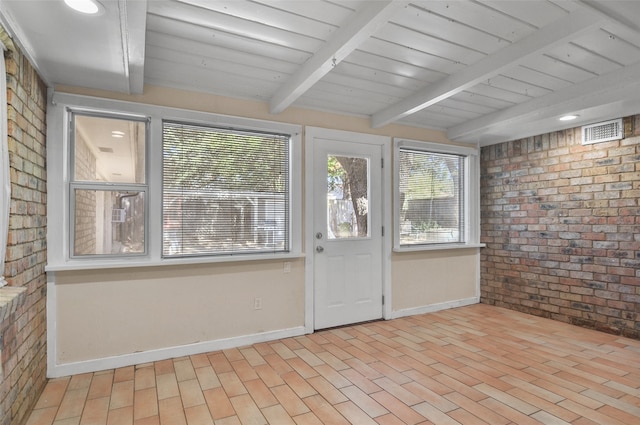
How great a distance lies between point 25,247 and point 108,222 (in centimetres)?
67

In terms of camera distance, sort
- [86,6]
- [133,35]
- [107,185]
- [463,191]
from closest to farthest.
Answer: [86,6]
[133,35]
[107,185]
[463,191]

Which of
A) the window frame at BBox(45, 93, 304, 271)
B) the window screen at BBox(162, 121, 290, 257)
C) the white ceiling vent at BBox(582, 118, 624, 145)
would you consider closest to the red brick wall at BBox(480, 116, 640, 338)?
the white ceiling vent at BBox(582, 118, 624, 145)

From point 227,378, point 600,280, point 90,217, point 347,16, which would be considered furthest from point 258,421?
point 600,280

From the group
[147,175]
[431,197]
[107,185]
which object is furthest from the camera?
[431,197]

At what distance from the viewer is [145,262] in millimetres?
2867

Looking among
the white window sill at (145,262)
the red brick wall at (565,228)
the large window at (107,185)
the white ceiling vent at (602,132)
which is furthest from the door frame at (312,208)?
the white ceiling vent at (602,132)

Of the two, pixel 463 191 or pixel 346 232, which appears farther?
pixel 463 191

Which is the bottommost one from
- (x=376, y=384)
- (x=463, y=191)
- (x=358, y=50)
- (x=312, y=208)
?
(x=376, y=384)

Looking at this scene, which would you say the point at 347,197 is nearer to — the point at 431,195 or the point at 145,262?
the point at 431,195

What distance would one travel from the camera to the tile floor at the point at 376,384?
2.13 metres

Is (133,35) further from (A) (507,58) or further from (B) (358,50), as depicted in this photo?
(A) (507,58)

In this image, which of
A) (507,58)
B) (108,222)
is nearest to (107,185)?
(108,222)

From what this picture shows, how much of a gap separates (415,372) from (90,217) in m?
2.76

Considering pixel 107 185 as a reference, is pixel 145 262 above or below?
below
